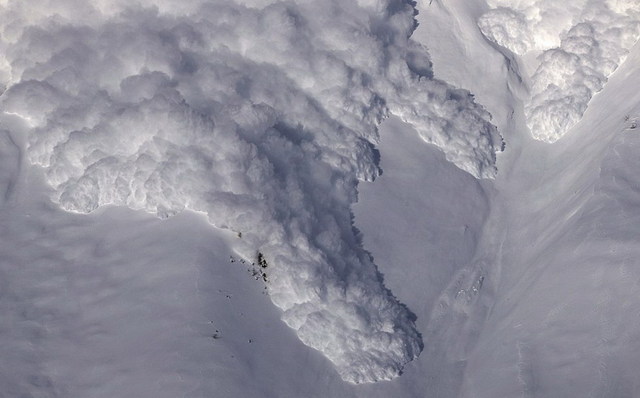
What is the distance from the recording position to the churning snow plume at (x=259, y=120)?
999 inches

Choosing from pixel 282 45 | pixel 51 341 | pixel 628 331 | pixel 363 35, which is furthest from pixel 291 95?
pixel 628 331

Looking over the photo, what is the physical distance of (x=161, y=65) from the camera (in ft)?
92.7

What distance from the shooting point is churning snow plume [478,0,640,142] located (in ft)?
105

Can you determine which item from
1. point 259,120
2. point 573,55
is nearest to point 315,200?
point 259,120

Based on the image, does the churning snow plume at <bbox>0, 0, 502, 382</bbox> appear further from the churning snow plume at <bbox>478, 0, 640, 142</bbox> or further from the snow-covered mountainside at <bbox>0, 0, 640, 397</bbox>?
the churning snow plume at <bbox>478, 0, 640, 142</bbox>

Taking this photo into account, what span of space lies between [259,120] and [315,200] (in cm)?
368

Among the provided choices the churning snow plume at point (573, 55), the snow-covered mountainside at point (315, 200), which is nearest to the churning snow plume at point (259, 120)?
the snow-covered mountainside at point (315, 200)

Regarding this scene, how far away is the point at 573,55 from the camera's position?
32312 mm

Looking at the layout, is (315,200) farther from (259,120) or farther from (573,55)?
(573,55)

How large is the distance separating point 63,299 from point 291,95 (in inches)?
455

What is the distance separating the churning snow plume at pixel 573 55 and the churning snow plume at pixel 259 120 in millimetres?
2818

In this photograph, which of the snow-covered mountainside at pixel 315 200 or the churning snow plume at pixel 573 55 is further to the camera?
the churning snow plume at pixel 573 55

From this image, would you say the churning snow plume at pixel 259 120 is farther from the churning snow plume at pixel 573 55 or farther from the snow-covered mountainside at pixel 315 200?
the churning snow plume at pixel 573 55

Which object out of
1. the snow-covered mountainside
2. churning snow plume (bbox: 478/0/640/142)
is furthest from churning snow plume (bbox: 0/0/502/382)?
churning snow plume (bbox: 478/0/640/142)
